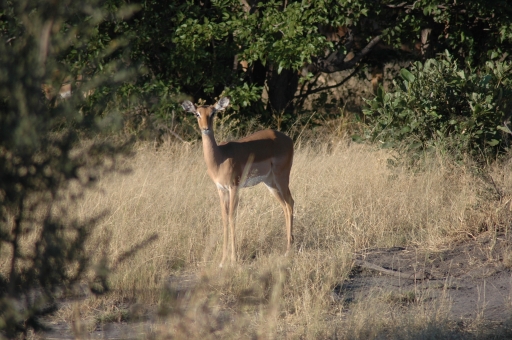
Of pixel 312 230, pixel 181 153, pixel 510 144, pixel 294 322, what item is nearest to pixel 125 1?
pixel 181 153

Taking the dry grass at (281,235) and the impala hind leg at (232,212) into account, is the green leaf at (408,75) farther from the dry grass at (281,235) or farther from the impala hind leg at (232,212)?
the impala hind leg at (232,212)

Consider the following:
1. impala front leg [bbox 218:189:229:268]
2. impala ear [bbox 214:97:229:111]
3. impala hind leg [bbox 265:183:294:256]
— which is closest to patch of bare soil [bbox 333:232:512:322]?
impala hind leg [bbox 265:183:294:256]

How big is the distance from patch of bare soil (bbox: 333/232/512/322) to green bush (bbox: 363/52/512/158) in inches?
94.0

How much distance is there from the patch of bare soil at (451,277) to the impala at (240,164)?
0.99 meters

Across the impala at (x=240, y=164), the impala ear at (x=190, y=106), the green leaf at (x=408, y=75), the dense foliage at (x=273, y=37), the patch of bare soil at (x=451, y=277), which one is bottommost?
the patch of bare soil at (x=451, y=277)

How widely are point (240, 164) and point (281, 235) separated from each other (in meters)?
0.88

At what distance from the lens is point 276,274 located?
5355 millimetres

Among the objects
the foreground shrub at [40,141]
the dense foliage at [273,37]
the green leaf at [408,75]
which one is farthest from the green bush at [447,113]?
the foreground shrub at [40,141]

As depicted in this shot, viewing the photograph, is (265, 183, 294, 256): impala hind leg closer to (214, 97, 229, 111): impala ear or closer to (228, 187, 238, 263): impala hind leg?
(228, 187, 238, 263): impala hind leg

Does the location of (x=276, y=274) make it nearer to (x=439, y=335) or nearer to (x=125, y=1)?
(x=439, y=335)

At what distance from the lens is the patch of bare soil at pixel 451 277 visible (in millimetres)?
5047

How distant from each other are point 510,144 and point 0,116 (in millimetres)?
7325

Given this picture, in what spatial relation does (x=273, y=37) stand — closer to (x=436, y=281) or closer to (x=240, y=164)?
(x=240, y=164)

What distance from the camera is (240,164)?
21.4 ft
